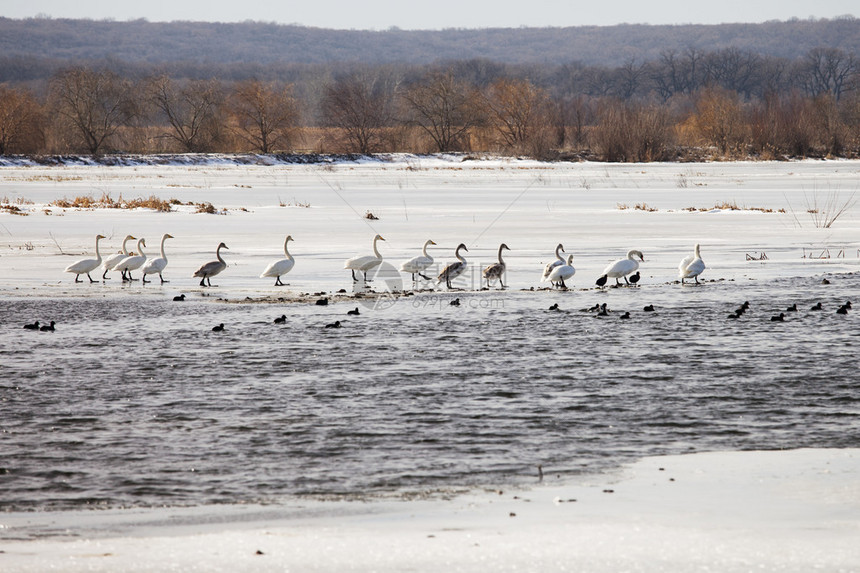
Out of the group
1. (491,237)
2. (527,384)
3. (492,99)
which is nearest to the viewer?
(527,384)

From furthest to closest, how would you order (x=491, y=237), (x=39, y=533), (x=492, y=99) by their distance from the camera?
(x=492, y=99)
(x=491, y=237)
(x=39, y=533)

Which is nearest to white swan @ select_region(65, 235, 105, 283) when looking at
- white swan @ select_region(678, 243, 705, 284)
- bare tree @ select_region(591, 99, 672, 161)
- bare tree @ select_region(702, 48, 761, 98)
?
white swan @ select_region(678, 243, 705, 284)

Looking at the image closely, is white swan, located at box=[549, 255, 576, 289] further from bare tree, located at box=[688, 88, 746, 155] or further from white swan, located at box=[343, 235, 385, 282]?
bare tree, located at box=[688, 88, 746, 155]

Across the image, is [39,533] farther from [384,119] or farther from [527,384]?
[384,119]

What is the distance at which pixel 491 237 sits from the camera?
2025cm

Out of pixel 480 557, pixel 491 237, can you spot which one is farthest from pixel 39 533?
pixel 491 237

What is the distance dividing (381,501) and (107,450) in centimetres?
208

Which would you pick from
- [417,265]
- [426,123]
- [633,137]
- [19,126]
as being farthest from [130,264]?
[426,123]

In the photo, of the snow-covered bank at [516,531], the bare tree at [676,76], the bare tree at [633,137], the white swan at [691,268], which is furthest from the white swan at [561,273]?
the bare tree at [676,76]

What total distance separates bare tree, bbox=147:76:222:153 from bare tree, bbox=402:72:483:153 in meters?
13.0

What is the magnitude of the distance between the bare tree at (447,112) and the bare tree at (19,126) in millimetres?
23278

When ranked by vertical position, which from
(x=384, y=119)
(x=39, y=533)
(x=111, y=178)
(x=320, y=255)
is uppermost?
(x=384, y=119)

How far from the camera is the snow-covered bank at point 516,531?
4.39m

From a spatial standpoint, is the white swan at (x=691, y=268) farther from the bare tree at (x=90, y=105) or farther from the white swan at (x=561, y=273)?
the bare tree at (x=90, y=105)
